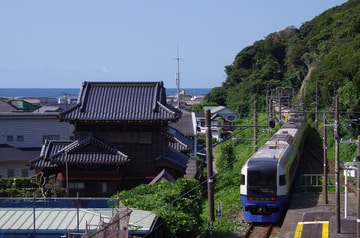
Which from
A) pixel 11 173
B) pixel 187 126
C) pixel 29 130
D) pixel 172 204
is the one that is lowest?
pixel 11 173

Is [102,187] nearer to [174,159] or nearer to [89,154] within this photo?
[89,154]

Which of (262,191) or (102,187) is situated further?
(102,187)

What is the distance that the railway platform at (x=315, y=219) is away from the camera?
16.4 metres

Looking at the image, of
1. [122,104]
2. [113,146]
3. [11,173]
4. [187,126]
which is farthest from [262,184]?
[187,126]

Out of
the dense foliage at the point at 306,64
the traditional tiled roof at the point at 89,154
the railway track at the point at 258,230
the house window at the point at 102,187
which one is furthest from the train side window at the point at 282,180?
the dense foliage at the point at 306,64

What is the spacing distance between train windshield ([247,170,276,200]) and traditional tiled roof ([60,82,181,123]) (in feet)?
21.5

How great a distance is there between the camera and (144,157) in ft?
81.9

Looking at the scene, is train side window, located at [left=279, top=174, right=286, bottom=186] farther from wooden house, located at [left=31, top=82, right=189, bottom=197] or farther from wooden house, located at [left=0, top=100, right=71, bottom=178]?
wooden house, located at [left=0, top=100, right=71, bottom=178]

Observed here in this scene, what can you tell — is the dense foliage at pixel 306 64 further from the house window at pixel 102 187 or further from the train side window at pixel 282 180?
the house window at pixel 102 187

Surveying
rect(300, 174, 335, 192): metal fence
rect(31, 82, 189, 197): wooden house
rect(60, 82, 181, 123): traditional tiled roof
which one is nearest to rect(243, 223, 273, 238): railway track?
rect(300, 174, 335, 192): metal fence

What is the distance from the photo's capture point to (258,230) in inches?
714

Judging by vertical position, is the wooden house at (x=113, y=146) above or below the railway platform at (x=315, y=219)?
above

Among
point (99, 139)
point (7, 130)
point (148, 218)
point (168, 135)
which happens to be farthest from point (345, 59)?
point (148, 218)

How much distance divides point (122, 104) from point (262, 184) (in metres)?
8.91
